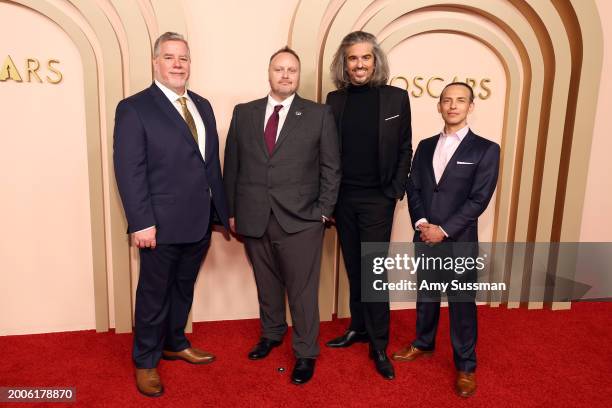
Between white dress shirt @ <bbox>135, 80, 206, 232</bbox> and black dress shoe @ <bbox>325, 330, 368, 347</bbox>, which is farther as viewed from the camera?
black dress shoe @ <bbox>325, 330, 368, 347</bbox>

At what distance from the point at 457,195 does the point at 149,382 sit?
2074 millimetres

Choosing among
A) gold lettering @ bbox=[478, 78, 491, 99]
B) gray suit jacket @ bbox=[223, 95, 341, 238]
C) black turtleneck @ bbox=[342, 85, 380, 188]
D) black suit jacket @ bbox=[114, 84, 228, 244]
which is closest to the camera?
black suit jacket @ bbox=[114, 84, 228, 244]

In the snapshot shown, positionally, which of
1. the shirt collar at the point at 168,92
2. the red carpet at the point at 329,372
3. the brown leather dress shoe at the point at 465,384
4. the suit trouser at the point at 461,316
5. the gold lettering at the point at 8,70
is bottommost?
the red carpet at the point at 329,372

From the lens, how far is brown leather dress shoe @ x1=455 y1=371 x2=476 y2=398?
2.72 meters

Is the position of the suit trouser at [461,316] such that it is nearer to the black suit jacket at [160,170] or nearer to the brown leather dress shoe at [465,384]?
the brown leather dress shoe at [465,384]

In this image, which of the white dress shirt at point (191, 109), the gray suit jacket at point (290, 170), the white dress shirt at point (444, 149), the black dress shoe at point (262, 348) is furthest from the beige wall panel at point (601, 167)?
the white dress shirt at point (191, 109)

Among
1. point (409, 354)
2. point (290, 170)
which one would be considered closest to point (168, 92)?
point (290, 170)

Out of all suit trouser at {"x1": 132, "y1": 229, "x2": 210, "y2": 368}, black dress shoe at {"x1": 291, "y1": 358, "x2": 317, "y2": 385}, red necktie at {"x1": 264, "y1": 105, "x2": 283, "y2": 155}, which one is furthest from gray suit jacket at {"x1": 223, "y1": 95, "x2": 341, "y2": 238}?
black dress shoe at {"x1": 291, "y1": 358, "x2": 317, "y2": 385}

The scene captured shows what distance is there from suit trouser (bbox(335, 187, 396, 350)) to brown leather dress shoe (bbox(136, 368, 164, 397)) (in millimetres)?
1281

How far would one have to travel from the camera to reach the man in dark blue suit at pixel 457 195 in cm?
265

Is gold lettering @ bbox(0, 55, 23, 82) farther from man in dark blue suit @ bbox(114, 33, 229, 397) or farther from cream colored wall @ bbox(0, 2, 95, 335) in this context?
man in dark blue suit @ bbox(114, 33, 229, 397)

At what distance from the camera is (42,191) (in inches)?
127

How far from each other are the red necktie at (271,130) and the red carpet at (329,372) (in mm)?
1404

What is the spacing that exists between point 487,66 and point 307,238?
220 centimetres
